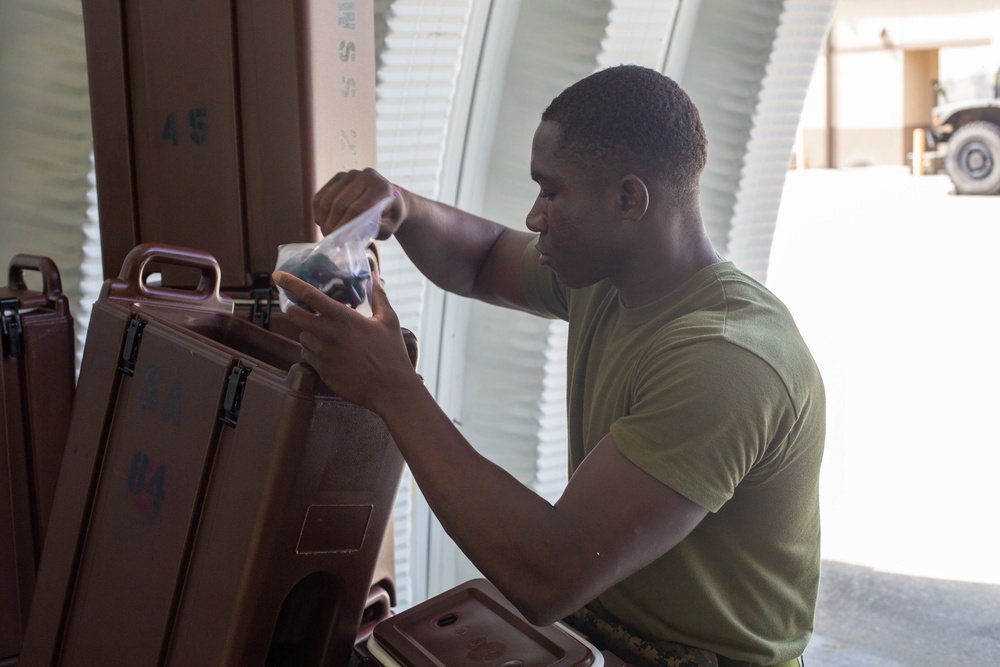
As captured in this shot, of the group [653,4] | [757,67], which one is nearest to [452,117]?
[653,4]

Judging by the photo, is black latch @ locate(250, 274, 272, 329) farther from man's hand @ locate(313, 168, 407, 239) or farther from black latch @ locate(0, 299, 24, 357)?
black latch @ locate(0, 299, 24, 357)

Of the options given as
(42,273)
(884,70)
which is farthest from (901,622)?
(884,70)

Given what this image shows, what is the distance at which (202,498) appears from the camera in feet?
5.15

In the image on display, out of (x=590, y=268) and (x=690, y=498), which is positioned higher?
(x=590, y=268)

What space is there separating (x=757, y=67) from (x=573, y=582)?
269 centimetres

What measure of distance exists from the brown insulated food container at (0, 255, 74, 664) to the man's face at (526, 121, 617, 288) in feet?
3.64

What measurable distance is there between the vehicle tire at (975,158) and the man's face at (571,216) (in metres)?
11.7

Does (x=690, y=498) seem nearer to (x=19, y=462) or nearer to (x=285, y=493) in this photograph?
(x=285, y=493)

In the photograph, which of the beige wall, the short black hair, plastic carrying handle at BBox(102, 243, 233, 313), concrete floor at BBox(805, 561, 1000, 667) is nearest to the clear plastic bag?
plastic carrying handle at BBox(102, 243, 233, 313)

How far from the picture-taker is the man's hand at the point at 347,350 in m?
1.43

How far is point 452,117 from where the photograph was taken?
340 centimetres

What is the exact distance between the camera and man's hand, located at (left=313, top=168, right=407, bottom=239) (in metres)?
1.77

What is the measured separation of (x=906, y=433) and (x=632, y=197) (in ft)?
15.3

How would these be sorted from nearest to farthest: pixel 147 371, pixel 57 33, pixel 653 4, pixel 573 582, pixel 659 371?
pixel 573 582 → pixel 659 371 → pixel 147 371 → pixel 57 33 → pixel 653 4
